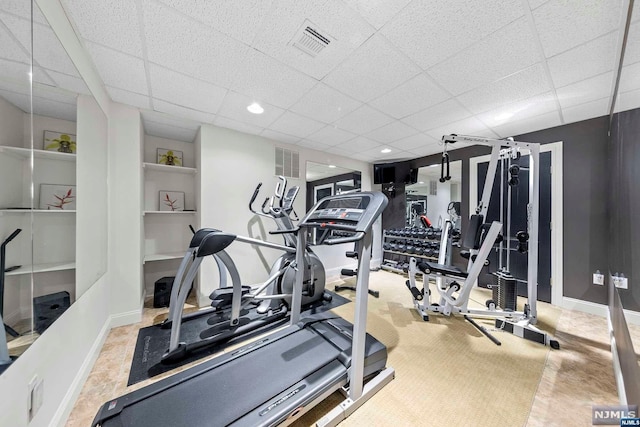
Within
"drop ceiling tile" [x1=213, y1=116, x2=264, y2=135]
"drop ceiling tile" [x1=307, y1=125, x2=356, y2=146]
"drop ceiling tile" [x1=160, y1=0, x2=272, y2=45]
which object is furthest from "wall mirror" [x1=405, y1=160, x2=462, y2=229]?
"drop ceiling tile" [x1=160, y1=0, x2=272, y2=45]

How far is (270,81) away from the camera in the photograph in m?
2.13

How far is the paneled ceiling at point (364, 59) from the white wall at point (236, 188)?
434 millimetres

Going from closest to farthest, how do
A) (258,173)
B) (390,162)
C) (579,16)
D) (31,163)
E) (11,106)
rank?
(11,106) < (31,163) < (579,16) < (258,173) < (390,162)

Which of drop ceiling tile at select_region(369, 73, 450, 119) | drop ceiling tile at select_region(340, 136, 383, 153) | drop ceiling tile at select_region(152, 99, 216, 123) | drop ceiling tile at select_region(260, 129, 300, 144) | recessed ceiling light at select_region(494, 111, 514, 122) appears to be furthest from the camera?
drop ceiling tile at select_region(340, 136, 383, 153)

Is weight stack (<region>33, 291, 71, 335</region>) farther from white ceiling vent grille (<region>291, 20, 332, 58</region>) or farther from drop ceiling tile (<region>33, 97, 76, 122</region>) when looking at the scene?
white ceiling vent grille (<region>291, 20, 332, 58</region>)

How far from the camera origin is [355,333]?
150 centimetres

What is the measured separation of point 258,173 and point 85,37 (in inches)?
87.9

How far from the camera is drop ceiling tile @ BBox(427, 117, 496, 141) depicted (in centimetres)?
301

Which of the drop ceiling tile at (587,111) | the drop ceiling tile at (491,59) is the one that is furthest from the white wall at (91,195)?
the drop ceiling tile at (587,111)

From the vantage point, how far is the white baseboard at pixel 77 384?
131 cm

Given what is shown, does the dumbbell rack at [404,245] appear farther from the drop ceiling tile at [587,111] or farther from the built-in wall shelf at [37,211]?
the built-in wall shelf at [37,211]

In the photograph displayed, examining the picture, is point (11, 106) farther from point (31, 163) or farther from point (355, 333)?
point (355, 333)

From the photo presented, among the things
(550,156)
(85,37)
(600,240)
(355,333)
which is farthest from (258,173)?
(600,240)

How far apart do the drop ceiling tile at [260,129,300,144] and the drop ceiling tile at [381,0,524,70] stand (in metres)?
2.23
